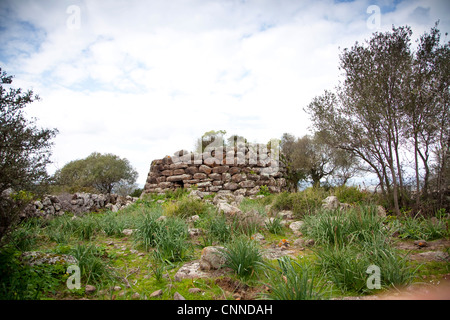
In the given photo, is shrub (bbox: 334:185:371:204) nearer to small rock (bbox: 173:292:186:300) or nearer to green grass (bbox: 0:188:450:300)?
green grass (bbox: 0:188:450:300)

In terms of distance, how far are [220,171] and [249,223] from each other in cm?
725

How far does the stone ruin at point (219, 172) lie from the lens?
11742 millimetres

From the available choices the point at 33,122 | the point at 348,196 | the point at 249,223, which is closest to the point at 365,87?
the point at 348,196

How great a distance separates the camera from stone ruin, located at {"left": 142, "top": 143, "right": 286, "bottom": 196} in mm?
11742

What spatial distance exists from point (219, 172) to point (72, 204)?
20.5 ft

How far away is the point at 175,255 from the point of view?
3566mm

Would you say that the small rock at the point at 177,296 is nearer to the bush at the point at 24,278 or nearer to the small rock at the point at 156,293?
the small rock at the point at 156,293

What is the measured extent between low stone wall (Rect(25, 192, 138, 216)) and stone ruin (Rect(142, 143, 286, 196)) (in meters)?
2.04

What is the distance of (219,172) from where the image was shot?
12047 mm

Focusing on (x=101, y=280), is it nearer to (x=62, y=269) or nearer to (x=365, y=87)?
(x=62, y=269)

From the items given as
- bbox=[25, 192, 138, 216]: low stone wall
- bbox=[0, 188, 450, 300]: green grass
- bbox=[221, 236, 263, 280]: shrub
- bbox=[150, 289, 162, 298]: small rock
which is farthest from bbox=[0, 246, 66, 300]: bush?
bbox=[25, 192, 138, 216]: low stone wall

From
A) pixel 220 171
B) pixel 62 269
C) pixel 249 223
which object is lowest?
pixel 62 269

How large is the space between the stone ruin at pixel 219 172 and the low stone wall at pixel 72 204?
2041 mm
